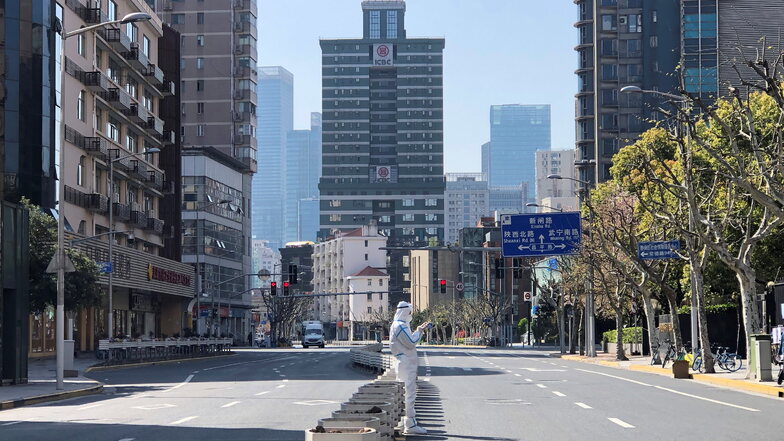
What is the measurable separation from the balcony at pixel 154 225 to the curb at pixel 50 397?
51247 millimetres

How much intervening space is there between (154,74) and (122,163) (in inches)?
369

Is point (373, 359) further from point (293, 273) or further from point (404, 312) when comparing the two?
point (293, 273)

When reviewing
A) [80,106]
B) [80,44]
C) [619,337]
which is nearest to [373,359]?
[619,337]

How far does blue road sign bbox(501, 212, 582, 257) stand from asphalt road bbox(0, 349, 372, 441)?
17.6m

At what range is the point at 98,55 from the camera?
75.3 metres

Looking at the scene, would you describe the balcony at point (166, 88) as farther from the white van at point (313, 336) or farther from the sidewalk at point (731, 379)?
the sidewalk at point (731, 379)

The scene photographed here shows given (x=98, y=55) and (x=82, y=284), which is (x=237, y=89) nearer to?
(x=98, y=55)

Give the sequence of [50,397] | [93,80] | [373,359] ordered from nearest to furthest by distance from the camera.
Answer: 1. [50,397]
2. [373,359]
3. [93,80]

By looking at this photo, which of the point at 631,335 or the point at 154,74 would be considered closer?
the point at 631,335

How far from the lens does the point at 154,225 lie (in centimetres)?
8506

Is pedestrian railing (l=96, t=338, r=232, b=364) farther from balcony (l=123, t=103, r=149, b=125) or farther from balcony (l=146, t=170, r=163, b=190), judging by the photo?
balcony (l=123, t=103, r=149, b=125)

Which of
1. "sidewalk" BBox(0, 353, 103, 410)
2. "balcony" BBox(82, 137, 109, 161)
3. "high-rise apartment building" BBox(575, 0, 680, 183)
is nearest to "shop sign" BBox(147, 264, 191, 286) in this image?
"balcony" BBox(82, 137, 109, 161)

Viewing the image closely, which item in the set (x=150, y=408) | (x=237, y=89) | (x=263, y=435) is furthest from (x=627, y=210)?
(x=237, y=89)

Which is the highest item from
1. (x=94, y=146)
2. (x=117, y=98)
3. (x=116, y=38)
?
(x=116, y=38)
